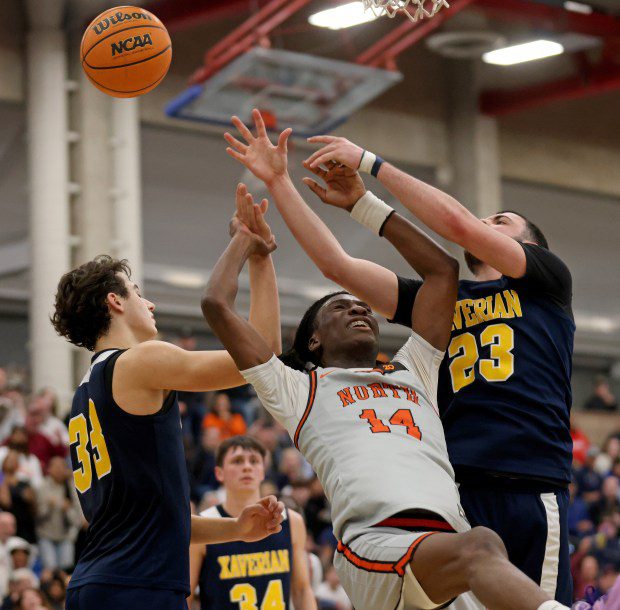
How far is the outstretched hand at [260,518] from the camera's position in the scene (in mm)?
6002

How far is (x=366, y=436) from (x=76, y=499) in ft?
29.6

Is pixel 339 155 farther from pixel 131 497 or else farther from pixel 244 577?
pixel 244 577

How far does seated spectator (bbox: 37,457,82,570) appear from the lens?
43.2 feet

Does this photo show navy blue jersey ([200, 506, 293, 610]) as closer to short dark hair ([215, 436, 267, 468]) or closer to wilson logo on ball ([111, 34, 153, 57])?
short dark hair ([215, 436, 267, 468])

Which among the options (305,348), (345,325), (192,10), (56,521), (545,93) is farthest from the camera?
(545,93)

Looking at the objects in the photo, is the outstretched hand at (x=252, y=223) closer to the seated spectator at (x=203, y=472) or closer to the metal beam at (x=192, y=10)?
the seated spectator at (x=203, y=472)

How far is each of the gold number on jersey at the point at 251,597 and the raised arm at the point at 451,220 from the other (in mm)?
3493

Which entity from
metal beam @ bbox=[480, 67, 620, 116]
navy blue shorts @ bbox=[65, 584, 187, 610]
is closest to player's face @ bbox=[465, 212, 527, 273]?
navy blue shorts @ bbox=[65, 584, 187, 610]

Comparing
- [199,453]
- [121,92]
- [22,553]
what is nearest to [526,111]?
[199,453]

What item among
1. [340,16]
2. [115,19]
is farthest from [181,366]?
[340,16]

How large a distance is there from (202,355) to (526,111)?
18.6 metres

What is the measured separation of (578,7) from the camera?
63.6 ft

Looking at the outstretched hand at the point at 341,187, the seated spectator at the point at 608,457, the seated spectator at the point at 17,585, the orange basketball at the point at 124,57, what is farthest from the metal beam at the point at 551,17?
the outstretched hand at the point at 341,187

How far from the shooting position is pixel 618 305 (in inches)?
1174
